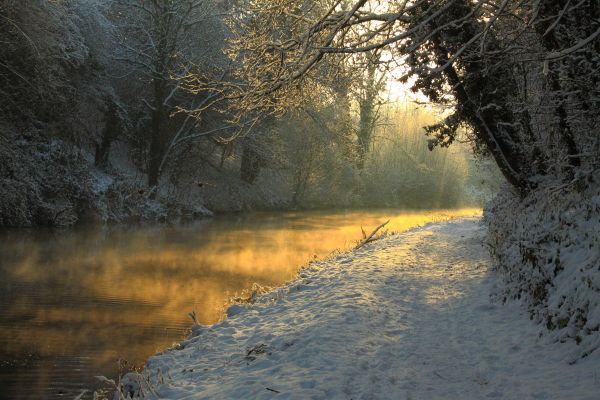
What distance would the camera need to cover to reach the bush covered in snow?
621cm

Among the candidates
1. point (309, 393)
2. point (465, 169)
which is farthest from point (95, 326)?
point (465, 169)

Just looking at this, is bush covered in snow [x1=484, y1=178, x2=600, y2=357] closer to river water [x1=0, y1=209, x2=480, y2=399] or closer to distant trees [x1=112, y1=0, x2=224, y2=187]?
river water [x1=0, y1=209, x2=480, y2=399]

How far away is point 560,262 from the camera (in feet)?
23.9

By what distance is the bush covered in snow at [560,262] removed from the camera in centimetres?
621

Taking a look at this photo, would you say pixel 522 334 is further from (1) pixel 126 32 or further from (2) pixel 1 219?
(1) pixel 126 32

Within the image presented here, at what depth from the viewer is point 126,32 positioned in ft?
98.0

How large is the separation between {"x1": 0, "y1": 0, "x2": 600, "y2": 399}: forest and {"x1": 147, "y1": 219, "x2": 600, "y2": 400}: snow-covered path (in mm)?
239

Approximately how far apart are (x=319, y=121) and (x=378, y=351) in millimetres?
27636

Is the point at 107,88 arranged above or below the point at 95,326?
above

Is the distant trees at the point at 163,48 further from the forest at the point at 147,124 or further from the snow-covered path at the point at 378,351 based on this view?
the snow-covered path at the point at 378,351

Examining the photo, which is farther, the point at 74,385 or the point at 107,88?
the point at 107,88

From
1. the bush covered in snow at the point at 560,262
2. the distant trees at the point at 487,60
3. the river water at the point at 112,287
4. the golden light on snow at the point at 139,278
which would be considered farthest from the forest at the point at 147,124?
the golden light on snow at the point at 139,278

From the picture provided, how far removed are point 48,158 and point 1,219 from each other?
3.97 meters

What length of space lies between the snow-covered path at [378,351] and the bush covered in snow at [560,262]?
0.28 meters
